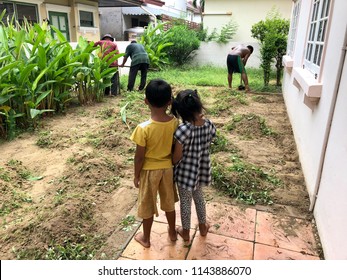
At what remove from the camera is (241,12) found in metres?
12.9

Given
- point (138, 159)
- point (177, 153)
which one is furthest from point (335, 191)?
point (138, 159)

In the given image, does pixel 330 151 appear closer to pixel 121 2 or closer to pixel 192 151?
pixel 192 151

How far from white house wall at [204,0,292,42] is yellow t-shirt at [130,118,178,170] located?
12301mm

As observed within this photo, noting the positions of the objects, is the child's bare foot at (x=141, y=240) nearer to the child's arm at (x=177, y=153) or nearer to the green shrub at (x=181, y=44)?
the child's arm at (x=177, y=153)

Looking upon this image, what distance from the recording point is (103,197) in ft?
9.52

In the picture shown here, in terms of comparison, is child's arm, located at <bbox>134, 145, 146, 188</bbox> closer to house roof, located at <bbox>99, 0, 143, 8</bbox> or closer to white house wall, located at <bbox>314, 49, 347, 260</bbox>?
white house wall, located at <bbox>314, 49, 347, 260</bbox>

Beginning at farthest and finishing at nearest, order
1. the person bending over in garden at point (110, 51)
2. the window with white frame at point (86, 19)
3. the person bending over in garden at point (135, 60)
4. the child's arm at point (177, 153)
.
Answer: the window with white frame at point (86, 19) < the person bending over in garden at point (135, 60) < the person bending over in garden at point (110, 51) < the child's arm at point (177, 153)

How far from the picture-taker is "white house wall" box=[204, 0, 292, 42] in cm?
1252

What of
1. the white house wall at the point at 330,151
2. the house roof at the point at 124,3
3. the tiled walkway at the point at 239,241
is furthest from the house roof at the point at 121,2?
the tiled walkway at the point at 239,241

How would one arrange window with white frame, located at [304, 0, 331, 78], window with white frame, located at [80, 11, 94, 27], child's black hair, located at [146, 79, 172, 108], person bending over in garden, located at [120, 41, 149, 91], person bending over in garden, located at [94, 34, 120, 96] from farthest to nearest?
window with white frame, located at [80, 11, 94, 27] < person bending over in garden, located at [120, 41, 149, 91] < person bending over in garden, located at [94, 34, 120, 96] < window with white frame, located at [304, 0, 331, 78] < child's black hair, located at [146, 79, 172, 108]

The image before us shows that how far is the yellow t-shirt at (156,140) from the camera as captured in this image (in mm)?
1825

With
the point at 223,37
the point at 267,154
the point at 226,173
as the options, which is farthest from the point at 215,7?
the point at 226,173

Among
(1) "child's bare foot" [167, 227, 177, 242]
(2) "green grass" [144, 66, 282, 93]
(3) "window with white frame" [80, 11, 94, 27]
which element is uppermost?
(3) "window with white frame" [80, 11, 94, 27]

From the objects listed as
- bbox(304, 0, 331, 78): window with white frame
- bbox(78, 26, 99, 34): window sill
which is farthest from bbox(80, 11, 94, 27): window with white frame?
bbox(304, 0, 331, 78): window with white frame
